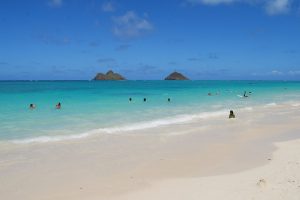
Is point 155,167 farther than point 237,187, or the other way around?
point 155,167

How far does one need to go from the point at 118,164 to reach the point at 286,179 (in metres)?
4.54

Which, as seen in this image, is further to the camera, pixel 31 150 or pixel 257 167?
pixel 31 150

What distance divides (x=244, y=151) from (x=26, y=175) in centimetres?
698

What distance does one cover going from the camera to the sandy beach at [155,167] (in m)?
7.53

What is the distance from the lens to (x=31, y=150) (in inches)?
460

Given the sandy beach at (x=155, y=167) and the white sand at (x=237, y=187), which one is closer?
the white sand at (x=237, y=187)

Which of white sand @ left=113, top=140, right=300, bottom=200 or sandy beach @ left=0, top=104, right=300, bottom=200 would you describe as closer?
white sand @ left=113, top=140, right=300, bottom=200

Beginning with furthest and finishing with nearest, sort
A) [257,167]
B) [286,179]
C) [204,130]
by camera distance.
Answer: [204,130] → [257,167] → [286,179]

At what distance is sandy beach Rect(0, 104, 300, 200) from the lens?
7.53m

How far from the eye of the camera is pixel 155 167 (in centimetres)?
958

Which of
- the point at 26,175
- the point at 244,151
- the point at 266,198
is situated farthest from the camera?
the point at 244,151

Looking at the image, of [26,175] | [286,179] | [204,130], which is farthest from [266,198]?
[204,130]

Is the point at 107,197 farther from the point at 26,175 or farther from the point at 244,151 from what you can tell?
the point at 244,151

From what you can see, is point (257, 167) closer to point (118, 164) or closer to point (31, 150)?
point (118, 164)
